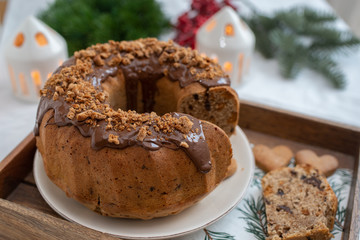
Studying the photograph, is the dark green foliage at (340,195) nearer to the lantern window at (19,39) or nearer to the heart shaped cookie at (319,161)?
the heart shaped cookie at (319,161)

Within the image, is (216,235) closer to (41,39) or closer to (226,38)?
(226,38)

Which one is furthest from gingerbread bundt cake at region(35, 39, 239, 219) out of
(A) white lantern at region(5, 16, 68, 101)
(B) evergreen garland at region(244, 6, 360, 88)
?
(B) evergreen garland at region(244, 6, 360, 88)

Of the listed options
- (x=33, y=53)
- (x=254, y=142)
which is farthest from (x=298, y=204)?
(x=33, y=53)

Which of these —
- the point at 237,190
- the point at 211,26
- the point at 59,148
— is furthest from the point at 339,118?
the point at 59,148

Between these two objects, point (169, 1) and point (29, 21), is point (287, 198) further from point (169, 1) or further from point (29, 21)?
point (169, 1)

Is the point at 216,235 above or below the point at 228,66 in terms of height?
below

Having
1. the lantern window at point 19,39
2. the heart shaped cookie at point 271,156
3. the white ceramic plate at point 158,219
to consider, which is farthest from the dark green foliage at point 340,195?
the lantern window at point 19,39

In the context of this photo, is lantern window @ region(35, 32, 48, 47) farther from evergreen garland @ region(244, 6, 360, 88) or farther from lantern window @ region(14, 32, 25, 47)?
evergreen garland @ region(244, 6, 360, 88)
